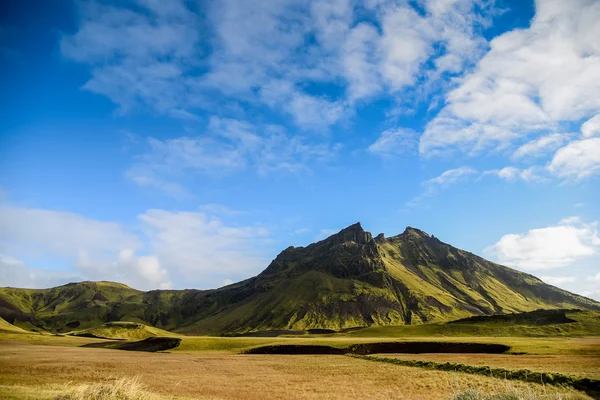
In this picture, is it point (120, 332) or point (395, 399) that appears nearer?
point (395, 399)

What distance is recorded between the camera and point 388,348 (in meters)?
90.2

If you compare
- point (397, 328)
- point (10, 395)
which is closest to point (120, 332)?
point (397, 328)

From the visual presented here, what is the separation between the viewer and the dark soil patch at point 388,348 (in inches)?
3260

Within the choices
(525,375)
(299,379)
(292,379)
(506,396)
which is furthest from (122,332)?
(506,396)

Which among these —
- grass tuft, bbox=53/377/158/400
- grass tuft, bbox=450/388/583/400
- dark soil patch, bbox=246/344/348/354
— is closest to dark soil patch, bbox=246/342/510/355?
dark soil patch, bbox=246/344/348/354

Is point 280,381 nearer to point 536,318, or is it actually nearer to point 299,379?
point 299,379

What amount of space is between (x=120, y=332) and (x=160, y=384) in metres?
146

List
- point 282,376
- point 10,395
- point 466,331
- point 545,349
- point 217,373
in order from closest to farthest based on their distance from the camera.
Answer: point 10,395 < point 282,376 < point 217,373 < point 545,349 < point 466,331

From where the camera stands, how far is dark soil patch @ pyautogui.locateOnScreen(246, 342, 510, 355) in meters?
82.8

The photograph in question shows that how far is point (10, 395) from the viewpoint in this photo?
83.0 ft

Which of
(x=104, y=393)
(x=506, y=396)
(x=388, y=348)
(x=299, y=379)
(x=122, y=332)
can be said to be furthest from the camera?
(x=122, y=332)

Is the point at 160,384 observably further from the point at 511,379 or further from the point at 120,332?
the point at 120,332

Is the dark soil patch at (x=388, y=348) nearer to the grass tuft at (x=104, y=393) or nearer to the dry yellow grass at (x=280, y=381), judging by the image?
the dry yellow grass at (x=280, y=381)

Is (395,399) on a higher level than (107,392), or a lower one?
lower
